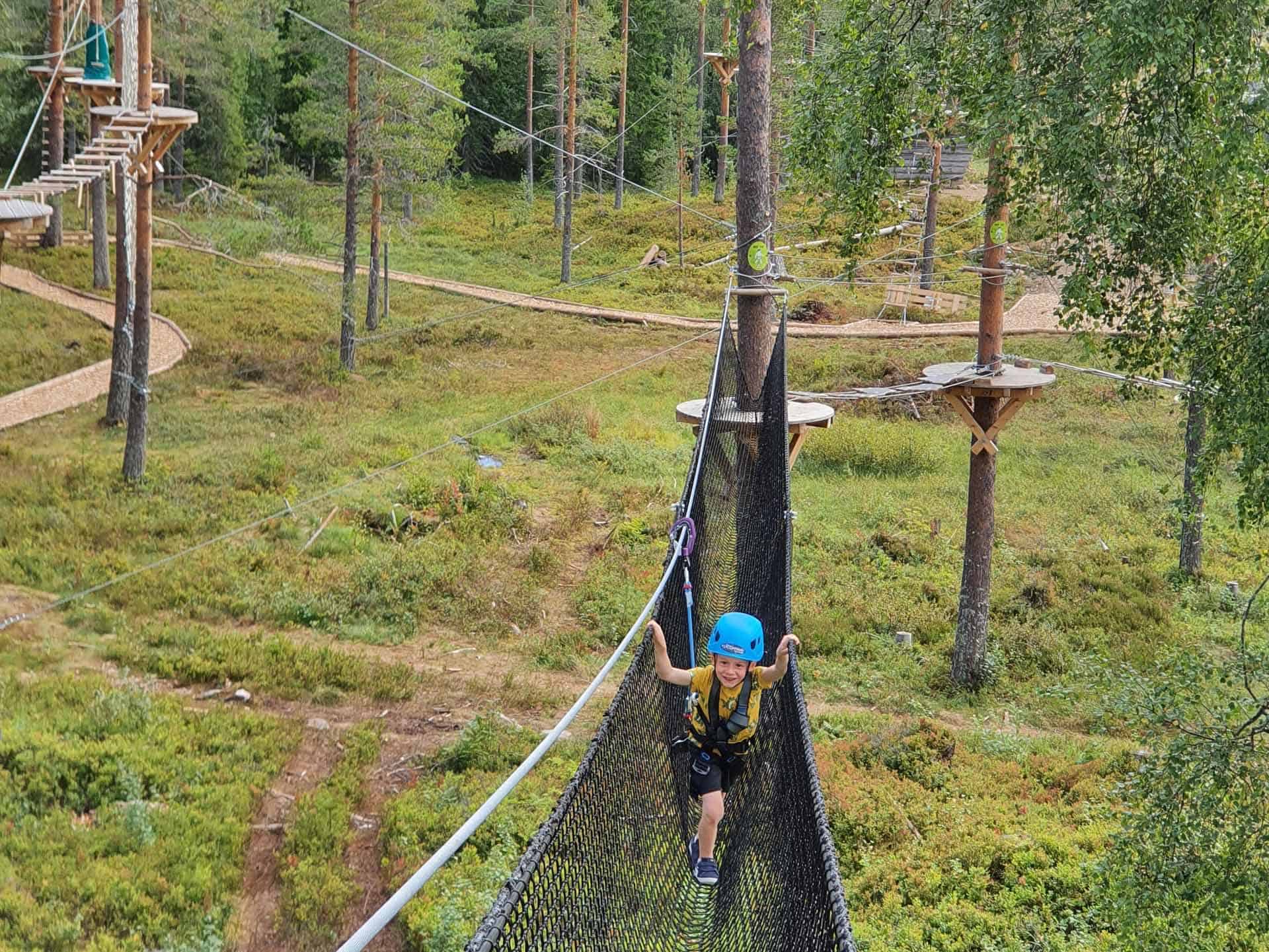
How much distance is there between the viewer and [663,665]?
Result: 379cm

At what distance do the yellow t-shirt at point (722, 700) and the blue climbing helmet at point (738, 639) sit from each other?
0.14 meters

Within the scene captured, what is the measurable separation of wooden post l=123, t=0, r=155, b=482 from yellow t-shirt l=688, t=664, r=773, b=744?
9.61 m

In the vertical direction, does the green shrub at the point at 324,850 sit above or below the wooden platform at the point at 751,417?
below

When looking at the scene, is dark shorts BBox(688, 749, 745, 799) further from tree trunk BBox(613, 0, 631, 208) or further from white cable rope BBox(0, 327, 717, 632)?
tree trunk BBox(613, 0, 631, 208)

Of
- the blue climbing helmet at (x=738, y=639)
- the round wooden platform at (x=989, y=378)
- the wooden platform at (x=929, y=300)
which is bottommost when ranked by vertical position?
the blue climbing helmet at (x=738, y=639)

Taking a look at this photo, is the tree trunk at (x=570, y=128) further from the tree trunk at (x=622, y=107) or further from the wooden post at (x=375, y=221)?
the wooden post at (x=375, y=221)

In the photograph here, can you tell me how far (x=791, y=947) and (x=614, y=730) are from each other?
79cm

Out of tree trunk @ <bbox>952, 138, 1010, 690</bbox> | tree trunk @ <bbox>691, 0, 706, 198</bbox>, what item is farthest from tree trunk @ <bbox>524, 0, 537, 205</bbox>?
tree trunk @ <bbox>952, 138, 1010, 690</bbox>

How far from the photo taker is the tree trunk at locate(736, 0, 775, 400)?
25.3 ft

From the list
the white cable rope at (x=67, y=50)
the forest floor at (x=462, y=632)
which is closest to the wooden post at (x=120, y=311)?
the white cable rope at (x=67, y=50)

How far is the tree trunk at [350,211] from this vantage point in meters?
16.7

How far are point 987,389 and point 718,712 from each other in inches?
246

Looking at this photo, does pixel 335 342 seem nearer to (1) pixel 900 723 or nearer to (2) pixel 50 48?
(2) pixel 50 48

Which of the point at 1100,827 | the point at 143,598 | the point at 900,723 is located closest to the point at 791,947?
the point at 1100,827
